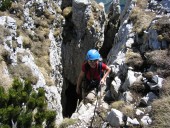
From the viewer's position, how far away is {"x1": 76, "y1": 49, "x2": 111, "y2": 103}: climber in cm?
1304

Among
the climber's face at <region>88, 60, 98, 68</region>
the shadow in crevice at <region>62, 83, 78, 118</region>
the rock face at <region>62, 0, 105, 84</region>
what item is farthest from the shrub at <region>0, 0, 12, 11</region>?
the shadow in crevice at <region>62, 83, 78, 118</region>

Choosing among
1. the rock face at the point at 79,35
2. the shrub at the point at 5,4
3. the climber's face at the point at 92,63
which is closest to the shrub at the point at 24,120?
the climber's face at the point at 92,63

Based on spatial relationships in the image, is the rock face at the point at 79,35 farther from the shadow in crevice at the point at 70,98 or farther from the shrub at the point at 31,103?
the shrub at the point at 31,103

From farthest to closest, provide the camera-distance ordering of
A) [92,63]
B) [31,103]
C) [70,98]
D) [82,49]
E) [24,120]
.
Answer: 1. [70,98]
2. [82,49]
3. [92,63]
4. [31,103]
5. [24,120]

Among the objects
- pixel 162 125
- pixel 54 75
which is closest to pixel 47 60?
pixel 54 75

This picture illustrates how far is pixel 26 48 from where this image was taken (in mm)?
22328

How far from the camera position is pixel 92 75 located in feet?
46.3

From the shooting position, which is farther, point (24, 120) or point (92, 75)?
point (92, 75)

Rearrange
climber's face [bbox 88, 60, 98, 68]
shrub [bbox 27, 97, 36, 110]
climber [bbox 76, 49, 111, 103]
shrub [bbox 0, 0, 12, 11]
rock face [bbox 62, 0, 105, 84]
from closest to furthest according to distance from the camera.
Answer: shrub [bbox 27, 97, 36, 110], climber [bbox 76, 49, 111, 103], climber's face [bbox 88, 60, 98, 68], shrub [bbox 0, 0, 12, 11], rock face [bbox 62, 0, 105, 84]

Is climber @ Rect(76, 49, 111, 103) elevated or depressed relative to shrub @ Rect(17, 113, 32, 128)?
elevated

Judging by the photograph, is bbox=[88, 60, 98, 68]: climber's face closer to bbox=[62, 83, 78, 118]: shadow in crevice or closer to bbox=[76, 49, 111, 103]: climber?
bbox=[76, 49, 111, 103]: climber

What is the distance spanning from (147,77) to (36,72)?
24.9 feet

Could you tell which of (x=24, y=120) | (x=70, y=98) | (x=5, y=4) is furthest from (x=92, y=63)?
(x=70, y=98)

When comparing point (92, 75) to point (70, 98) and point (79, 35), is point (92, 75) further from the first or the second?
point (70, 98)
